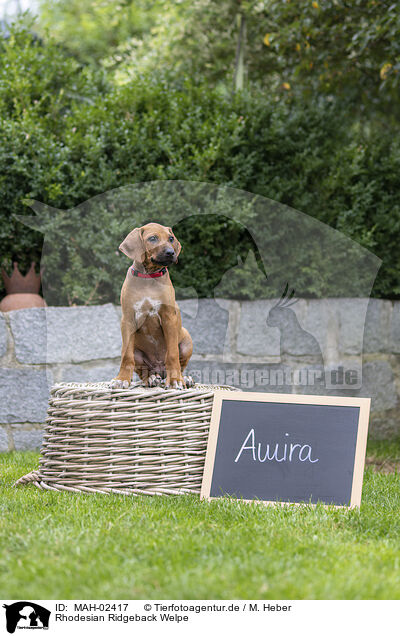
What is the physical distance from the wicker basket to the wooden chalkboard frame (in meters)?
0.03

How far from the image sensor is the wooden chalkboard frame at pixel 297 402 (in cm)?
201

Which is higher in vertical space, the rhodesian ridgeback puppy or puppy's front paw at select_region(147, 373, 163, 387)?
the rhodesian ridgeback puppy

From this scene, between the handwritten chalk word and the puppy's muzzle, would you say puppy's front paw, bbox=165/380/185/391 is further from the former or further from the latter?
the puppy's muzzle

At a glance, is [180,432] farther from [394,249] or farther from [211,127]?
[394,249]

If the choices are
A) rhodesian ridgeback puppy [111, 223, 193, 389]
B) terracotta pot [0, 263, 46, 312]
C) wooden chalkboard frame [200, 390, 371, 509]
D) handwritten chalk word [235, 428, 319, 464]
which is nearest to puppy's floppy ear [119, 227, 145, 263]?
rhodesian ridgeback puppy [111, 223, 193, 389]

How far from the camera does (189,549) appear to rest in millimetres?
1557

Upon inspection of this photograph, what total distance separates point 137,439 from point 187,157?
2.25 m

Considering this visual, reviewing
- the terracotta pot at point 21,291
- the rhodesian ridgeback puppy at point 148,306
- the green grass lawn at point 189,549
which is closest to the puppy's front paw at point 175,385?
the rhodesian ridgeback puppy at point 148,306

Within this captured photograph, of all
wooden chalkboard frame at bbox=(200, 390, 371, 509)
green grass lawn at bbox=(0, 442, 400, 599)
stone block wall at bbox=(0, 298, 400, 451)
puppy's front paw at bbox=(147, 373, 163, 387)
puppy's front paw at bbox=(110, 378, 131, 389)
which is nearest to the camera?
green grass lawn at bbox=(0, 442, 400, 599)

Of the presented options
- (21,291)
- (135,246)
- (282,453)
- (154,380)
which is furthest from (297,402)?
(21,291)

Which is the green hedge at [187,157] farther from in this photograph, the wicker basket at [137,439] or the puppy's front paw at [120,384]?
the wicker basket at [137,439]

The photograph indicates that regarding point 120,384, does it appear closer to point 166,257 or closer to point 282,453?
point 166,257

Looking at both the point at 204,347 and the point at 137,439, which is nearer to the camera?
the point at 137,439

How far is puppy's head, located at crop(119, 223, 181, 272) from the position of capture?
2111 mm
